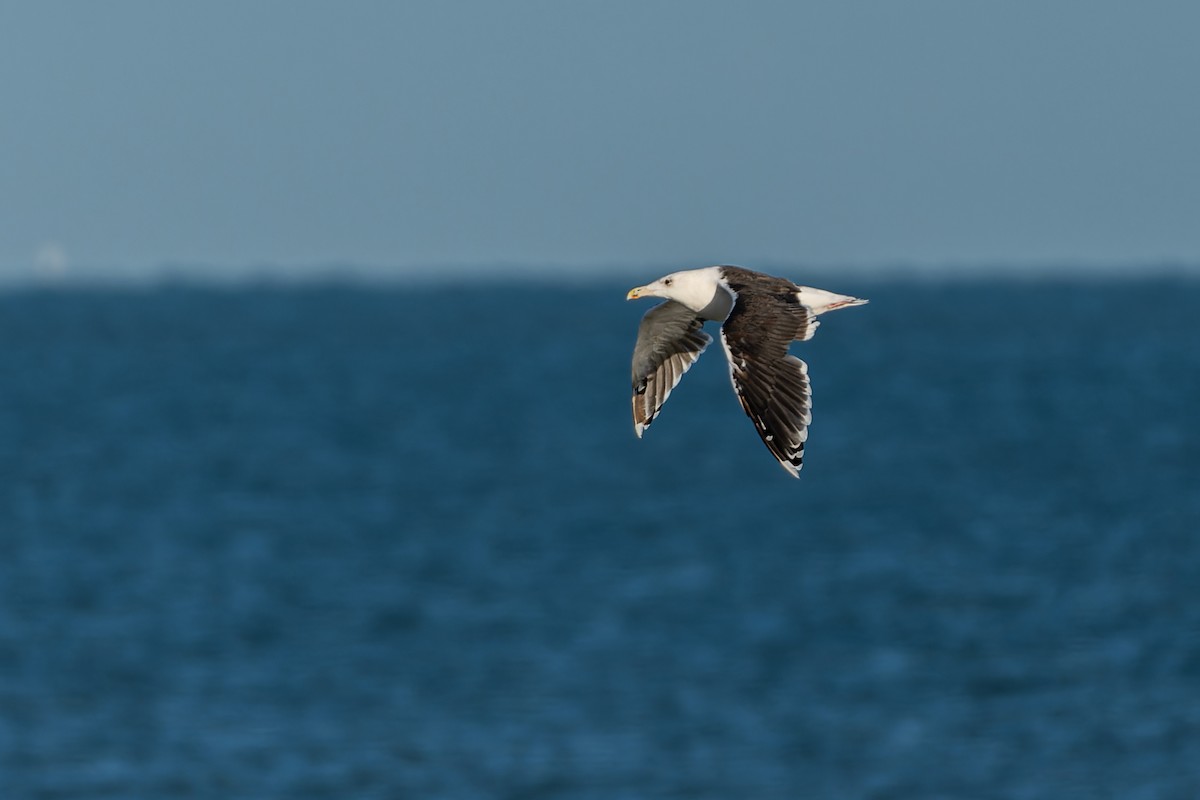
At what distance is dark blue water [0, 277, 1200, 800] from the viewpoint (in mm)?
42781

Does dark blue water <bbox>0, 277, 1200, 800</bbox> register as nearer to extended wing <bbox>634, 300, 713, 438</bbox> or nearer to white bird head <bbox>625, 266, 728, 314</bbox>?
extended wing <bbox>634, 300, 713, 438</bbox>

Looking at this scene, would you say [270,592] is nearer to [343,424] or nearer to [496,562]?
[496,562]

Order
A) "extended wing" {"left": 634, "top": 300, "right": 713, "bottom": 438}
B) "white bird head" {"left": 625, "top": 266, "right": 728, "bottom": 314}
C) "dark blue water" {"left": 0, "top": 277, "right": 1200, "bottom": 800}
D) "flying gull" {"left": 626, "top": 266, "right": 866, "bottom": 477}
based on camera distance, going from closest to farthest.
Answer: "flying gull" {"left": 626, "top": 266, "right": 866, "bottom": 477}
"white bird head" {"left": 625, "top": 266, "right": 728, "bottom": 314}
"extended wing" {"left": 634, "top": 300, "right": 713, "bottom": 438}
"dark blue water" {"left": 0, "top": 277, "right": 1200, "bottom": 800}

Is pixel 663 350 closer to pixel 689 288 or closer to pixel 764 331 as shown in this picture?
pixel 689 288

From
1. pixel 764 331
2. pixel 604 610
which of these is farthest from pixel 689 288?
pixel 604 610

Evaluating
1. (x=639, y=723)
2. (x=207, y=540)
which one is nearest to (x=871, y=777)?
(x=639, y=723)

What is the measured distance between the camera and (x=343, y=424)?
119 meters

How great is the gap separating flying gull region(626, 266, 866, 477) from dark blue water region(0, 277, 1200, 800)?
29501 millimetres

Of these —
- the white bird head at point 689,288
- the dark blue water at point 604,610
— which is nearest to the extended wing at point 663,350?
the white bird head at point 689,288

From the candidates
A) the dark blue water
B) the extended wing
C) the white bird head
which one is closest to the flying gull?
the white bird head

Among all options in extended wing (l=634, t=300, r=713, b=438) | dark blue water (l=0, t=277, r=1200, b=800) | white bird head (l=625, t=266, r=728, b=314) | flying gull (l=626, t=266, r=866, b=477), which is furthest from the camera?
dark blue water (l=0, t=277, r=1200, b=800)

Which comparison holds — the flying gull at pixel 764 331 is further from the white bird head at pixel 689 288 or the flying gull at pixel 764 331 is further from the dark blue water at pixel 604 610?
the dark blue water at pixel 604 610

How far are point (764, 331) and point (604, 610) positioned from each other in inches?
1900

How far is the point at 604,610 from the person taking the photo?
5906cm
